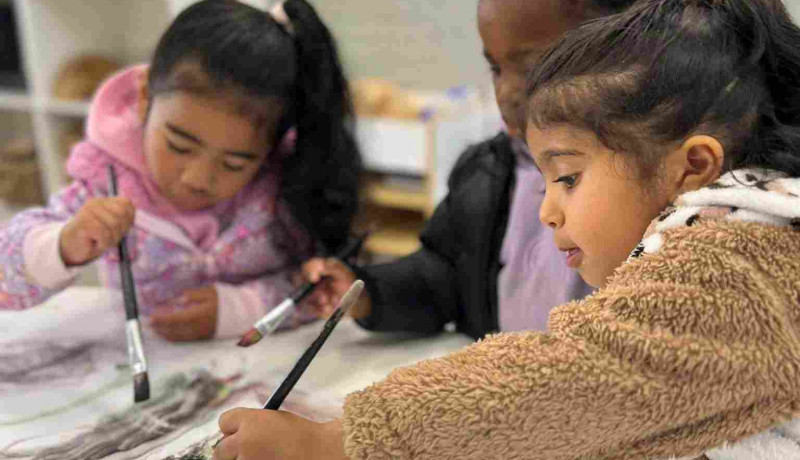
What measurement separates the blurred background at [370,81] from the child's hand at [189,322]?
812mm

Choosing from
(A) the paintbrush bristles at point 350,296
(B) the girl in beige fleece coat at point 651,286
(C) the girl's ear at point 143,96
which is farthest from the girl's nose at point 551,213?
(C) the girl's ear at point 143,96

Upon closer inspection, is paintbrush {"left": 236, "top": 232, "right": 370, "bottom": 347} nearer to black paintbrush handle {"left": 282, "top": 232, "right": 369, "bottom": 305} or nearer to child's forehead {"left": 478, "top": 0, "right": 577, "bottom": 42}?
black paintbrush handle {"left": 282, "top": 232, "right": 369, "bottom": 305}

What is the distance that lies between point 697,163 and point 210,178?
0.44 meters

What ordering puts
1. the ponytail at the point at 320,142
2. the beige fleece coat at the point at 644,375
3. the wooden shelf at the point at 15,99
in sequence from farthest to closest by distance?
the wooden shelf at the point at 15,99
the ponytail at the point at 320,142
the beige fleece coat at the point at 644,375

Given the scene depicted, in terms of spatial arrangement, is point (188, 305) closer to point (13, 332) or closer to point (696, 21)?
point (13, 332)

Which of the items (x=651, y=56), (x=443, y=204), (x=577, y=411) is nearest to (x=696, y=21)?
(x=651, y=56)

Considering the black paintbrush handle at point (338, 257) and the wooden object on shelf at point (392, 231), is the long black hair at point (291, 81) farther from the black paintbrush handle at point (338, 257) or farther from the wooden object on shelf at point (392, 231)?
the wooden object on shelf at point (392, 231)

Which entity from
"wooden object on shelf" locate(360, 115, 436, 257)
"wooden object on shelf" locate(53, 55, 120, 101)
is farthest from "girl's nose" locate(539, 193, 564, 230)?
"wooden object on shelf" locate(53, 55, 120, 101)

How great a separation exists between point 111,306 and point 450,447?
46cm

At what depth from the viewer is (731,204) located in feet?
1.17

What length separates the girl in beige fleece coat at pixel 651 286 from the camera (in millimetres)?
337

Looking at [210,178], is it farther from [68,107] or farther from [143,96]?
[68,107]

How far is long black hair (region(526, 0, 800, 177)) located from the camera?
0.38 metres

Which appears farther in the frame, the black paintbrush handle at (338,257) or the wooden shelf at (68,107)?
the wooden shelf at (68,107)
